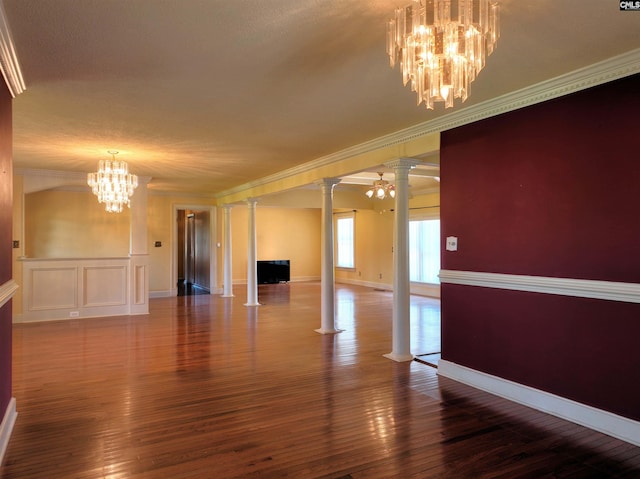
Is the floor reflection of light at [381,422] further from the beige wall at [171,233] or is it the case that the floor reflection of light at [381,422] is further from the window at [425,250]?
the window at [425,250]

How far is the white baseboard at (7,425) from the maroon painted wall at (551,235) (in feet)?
11.8

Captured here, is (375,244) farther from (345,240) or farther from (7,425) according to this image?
(7,425)

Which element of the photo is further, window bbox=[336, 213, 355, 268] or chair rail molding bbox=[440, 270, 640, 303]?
window bbox=[336, 213, 355, 268]

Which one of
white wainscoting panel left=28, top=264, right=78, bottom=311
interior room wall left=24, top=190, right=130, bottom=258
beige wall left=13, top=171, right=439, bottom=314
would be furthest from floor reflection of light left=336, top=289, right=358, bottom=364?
interior room wall left=24, top=190, right=130, bottom=258

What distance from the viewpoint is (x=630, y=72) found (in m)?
2.77

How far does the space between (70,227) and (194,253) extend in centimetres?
487

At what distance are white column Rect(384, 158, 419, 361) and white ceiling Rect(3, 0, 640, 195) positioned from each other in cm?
56

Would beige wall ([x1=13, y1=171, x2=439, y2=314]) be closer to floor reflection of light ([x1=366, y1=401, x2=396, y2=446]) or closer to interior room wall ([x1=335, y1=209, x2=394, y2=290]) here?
interior room wall ([x1=335, y1=209, x2=394, y2=290])

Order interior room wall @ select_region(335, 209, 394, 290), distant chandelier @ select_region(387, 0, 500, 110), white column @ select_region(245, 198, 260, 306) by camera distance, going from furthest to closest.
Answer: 1. interior room wall @ select_region(335, 209, 394, 290)
2. white column @ select_region(245, 198, 260, 306)
3. distant chandelier @ select_region(387, 0, 500, 110)

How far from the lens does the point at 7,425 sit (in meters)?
2.81

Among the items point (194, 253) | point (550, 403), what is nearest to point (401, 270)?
point (550, 403)

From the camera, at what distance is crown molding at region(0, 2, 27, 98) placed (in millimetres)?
2281

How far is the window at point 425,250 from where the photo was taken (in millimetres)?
10297

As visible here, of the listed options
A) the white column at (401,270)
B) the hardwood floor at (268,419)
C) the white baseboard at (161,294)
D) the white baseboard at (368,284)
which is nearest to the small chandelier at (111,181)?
the hardwood floor at (268,419)
